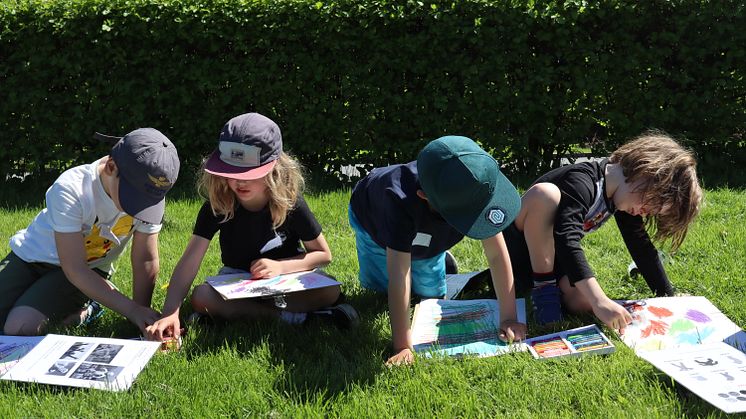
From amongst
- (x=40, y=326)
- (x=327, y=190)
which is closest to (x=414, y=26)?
(x=327, y=190)

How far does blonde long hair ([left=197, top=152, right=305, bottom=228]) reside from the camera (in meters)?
3.26

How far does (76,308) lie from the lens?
11.7 ft

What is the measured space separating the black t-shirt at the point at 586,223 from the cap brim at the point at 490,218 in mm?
584

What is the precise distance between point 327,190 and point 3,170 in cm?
309

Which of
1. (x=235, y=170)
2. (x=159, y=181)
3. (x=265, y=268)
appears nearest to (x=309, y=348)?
(x=265, y=268)

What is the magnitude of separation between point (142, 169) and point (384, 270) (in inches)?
55.4

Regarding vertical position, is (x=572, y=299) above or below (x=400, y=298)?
below

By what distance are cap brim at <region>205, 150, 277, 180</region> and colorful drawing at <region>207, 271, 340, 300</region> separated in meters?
0.50

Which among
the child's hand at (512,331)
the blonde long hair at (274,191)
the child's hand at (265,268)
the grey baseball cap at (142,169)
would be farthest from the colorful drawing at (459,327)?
the grey baseball cap at (142,169)

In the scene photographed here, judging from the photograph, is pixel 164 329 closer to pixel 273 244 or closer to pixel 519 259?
pixel 273 244

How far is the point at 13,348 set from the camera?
308 cm

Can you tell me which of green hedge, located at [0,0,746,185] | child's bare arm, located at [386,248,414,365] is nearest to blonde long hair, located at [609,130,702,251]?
child's bare arm, located at [386,248,414,365]

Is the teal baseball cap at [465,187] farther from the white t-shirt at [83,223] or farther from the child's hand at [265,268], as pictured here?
the white t-shirt at [83,223]

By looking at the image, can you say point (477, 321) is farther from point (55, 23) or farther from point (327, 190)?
point (55, 23)
